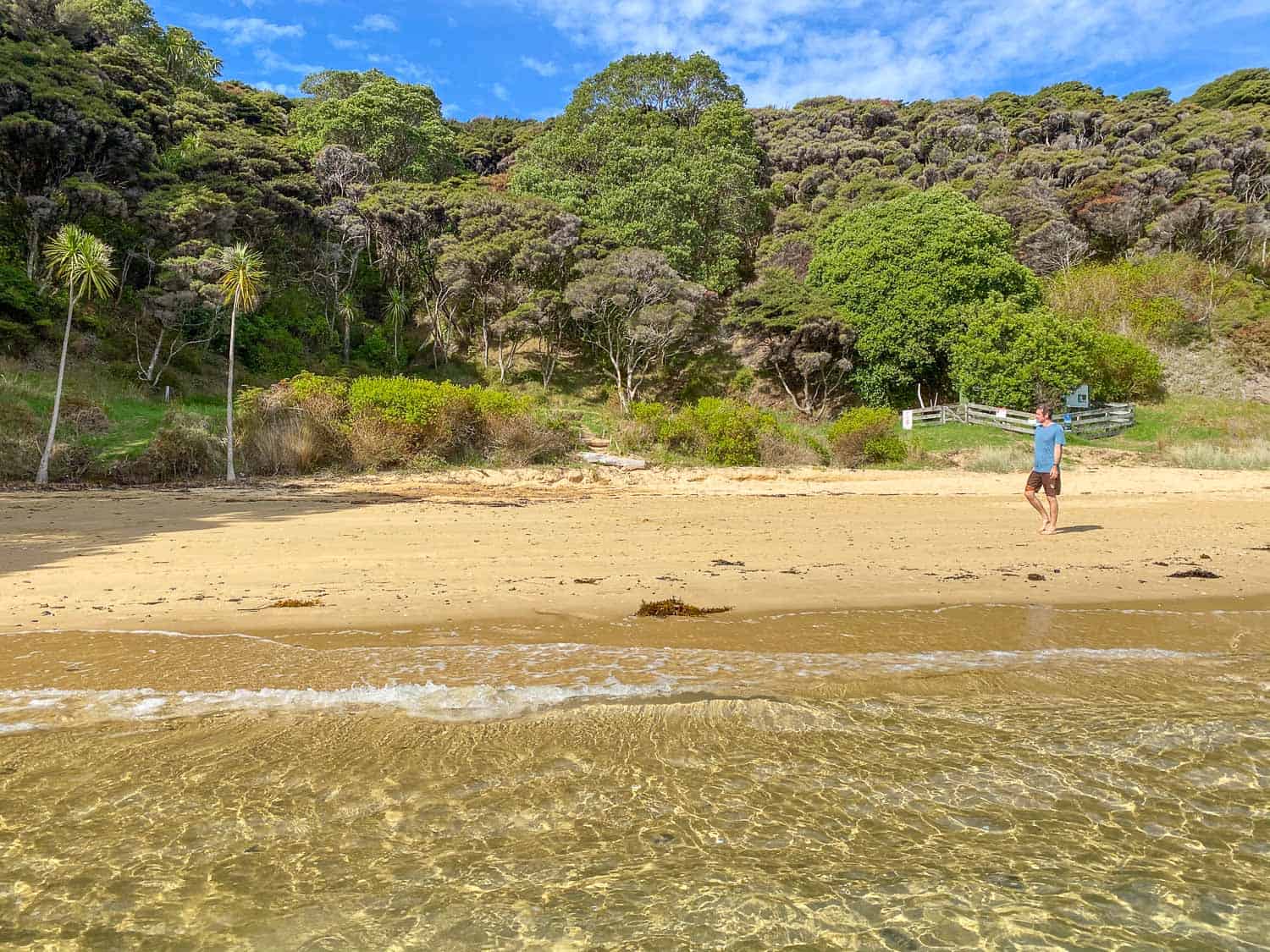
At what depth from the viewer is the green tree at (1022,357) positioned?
2900 centimetres

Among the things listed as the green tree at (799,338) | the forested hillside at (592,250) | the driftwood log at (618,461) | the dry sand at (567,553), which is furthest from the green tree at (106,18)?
→ the driftwood log at (618,461)

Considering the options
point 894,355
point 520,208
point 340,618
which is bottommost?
point 340,618

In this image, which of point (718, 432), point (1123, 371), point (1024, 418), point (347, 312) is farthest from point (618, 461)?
point (1123, 371)

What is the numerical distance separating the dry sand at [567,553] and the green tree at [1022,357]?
1409 cm

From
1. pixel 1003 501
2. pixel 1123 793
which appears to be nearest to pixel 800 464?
pixel 1003 501

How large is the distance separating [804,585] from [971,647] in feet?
7.42

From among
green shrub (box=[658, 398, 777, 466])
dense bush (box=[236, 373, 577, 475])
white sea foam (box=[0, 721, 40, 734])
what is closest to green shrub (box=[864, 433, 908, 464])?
green shrub (box=[658, 398, 777, 466])

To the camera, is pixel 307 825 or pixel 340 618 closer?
pixel 307 825

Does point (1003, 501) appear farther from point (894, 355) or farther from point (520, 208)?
point (520, 208)

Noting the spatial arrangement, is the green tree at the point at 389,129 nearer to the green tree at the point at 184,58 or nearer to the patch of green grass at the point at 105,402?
the green tree at the point at 184,58

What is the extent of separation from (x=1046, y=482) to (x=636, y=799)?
32.2 ft

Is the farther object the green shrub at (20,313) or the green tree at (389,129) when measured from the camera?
the green tree at (389,129)

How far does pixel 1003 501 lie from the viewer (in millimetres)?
14680

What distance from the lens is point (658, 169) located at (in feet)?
137
